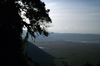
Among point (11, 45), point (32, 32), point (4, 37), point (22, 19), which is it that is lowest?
point (11, 45)

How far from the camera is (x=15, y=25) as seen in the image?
8055 millimetres

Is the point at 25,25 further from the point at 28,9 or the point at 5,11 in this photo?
the point at 5,11

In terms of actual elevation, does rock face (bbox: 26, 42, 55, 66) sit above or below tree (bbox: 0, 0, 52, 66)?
below

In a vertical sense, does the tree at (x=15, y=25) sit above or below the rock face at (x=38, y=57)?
above

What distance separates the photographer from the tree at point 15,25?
6.31m

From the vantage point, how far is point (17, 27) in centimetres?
818

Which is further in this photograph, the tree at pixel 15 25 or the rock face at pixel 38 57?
the rock face at pixel 38 57

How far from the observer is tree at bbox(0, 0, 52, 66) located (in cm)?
631

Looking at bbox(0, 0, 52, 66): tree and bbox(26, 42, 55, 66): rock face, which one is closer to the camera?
bbox(0, 0, 52, 66): tree

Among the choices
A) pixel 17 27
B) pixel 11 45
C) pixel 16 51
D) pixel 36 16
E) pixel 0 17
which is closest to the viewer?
pixel 0 17

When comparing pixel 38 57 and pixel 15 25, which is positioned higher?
pixel 15 25

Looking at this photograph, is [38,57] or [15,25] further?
Answer: [38,57]

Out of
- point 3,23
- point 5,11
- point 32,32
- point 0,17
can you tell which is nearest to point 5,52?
point 3,23

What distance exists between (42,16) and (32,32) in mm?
2096
